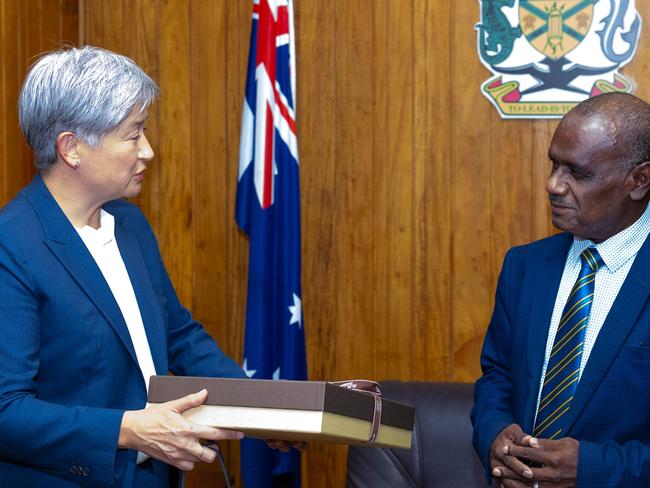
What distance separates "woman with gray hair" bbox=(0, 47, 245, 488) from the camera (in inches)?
75.5

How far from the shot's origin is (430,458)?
2977mm

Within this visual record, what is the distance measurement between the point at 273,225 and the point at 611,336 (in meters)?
1.67

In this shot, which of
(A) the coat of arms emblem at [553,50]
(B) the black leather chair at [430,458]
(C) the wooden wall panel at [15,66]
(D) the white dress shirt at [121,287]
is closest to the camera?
(D) the white dress shirt at [121,287]

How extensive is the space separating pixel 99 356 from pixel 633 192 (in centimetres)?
128

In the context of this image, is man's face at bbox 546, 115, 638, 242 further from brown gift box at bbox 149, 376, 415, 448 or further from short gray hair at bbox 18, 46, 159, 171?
short gray hair at bbox 18, 46, 159, 171

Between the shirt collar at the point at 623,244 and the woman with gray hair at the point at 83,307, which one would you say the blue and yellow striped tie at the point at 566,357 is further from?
the woman with gray hair at the point at 83,307

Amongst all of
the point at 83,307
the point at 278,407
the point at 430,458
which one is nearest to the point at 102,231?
the point at 83,307

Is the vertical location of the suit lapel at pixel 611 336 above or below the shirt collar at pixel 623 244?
below

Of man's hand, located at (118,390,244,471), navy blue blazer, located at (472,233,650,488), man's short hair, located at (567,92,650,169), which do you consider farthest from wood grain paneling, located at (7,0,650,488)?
man's hand, located at (118,390,244,471)

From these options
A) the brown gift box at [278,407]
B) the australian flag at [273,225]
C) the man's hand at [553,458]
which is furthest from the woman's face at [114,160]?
the australian flag at [273,225]

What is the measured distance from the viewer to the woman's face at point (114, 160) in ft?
7.05

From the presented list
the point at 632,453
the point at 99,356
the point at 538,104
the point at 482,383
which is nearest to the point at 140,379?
the point at 99,356

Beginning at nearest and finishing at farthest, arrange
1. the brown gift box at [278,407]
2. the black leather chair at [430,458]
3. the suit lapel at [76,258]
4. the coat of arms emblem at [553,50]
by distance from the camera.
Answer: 1. the brown gift box at [278,407]
2. the suit lapel at [76,258]
3. the black leather chair at [430,458]
4. the coat of arms emblem at [553,50]

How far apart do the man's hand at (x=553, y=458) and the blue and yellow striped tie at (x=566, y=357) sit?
0.09 meters
